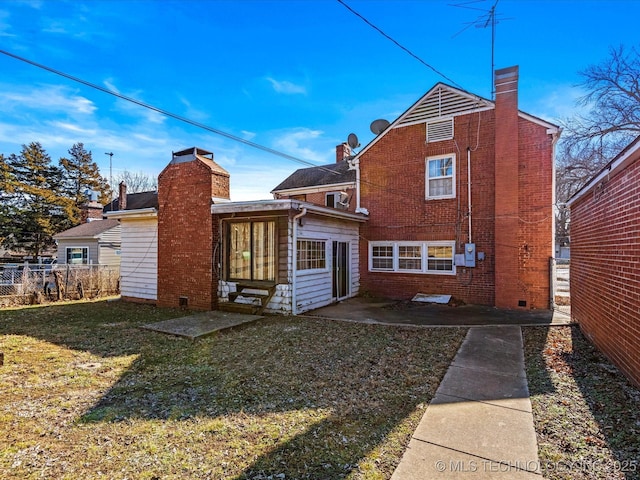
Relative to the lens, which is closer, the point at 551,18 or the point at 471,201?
the point at 551,18

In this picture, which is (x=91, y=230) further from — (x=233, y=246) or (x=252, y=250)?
(x=252, y=250)

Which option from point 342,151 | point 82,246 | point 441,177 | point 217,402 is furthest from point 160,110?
point 82,246

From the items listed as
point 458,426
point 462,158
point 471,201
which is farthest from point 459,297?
point 458,426

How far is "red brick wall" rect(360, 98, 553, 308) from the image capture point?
10.0 meters

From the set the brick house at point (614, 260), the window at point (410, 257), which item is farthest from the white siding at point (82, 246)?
the brick house at point (614, 260)

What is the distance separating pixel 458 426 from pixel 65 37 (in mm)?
8225

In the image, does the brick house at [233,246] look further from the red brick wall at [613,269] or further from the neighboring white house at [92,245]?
the neighboring white house at [92,245]

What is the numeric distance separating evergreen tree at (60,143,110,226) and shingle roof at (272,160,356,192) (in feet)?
80.1

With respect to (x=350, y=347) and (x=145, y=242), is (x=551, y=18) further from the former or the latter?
(x=145, y=242)

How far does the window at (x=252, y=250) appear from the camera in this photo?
913cm

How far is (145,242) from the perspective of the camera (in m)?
11.2

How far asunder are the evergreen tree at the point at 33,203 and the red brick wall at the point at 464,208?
105 feet

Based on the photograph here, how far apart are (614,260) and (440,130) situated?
8006 mm

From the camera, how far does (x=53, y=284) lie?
12617 millimetres
